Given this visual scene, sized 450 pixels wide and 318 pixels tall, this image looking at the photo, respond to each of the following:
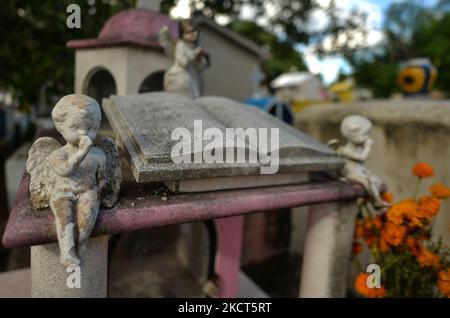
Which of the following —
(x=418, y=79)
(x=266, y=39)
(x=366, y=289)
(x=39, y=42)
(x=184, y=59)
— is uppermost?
(x=266, y=39)

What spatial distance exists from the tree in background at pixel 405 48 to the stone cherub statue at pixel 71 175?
1512cm

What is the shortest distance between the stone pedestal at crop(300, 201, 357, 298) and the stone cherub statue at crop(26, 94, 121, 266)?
168cm

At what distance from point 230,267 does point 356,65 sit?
17.8 m

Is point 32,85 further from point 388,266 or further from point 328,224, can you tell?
point 388,266

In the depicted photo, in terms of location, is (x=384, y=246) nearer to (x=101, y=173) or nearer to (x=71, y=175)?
(x=101, y=173)

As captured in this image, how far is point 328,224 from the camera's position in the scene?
7.75 ft

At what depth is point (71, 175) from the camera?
131cm

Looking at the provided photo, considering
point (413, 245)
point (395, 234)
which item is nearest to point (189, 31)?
point (395, 234)

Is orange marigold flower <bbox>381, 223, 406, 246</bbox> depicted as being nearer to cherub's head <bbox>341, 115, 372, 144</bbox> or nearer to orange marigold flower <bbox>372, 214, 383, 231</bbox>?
orange marigold flower <bbox>372, 214, 383, 231</bbox>

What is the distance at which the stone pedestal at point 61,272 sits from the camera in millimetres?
1372

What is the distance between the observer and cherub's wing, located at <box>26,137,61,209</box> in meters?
1.31

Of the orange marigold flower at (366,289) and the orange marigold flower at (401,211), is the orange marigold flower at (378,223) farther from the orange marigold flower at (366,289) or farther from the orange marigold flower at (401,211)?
the orange marigold flower at (366,289)

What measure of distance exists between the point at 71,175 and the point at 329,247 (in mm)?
1896

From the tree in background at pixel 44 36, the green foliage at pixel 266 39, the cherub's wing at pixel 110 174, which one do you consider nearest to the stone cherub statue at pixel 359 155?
the cherub's wing at pixel 110 174
